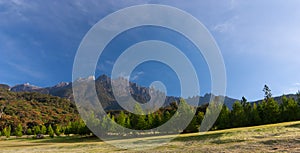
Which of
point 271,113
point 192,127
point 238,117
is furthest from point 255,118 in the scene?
point 192,127

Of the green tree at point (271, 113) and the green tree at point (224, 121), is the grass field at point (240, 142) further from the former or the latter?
the green tree at point (271, 113)

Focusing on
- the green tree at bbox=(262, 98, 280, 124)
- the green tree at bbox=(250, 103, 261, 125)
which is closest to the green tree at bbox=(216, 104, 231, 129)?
the green tree at bbox=(250, 103, 261, 125)

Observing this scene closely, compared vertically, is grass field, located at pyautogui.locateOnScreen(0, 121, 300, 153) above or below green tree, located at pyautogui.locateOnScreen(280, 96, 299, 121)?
below

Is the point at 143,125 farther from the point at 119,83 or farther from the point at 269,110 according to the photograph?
the point at 119,83

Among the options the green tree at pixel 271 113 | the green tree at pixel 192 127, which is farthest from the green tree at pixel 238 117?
the green tree at pixel 192 127

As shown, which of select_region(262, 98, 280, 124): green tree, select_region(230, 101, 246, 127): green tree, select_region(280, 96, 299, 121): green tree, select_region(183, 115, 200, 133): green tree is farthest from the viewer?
select_region(230, 101, 246, 127): green tree

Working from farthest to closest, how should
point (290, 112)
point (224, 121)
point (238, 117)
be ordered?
point (224, 121) → point (238, 117) → point (290, 112)

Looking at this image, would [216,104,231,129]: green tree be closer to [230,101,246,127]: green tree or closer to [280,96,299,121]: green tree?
[230,101,246,127]: green tree

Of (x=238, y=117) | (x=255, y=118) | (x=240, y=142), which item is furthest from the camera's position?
(x=238, y=117)

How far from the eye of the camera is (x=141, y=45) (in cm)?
1503

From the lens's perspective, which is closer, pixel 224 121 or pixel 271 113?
pixel 271 113

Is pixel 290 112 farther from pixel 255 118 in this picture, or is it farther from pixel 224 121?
pixel 224 121

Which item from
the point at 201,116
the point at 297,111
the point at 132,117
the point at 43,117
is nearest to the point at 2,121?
the point at 43,117

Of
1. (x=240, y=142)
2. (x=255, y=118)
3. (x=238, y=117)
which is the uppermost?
(x=238, y=117)
